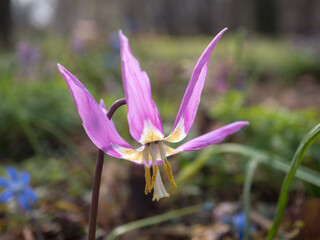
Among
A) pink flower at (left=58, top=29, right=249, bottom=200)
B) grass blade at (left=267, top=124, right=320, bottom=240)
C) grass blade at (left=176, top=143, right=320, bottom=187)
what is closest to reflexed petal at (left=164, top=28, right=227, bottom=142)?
pink flower at (left=58, top=29, right=249, bottom=200)

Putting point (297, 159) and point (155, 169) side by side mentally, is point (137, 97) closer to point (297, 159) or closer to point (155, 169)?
point (155, 169)

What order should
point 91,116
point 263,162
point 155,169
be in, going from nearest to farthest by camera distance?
point 91,116, point 155,169, point 263,162

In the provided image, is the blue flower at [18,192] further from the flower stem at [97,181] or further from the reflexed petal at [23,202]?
the flower stem at [97,181]

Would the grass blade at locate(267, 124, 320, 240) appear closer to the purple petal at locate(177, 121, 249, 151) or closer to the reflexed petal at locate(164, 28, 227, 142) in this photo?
the purple petal at locate(177, 121, 249, 151)

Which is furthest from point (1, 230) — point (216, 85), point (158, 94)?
point (158, 94)

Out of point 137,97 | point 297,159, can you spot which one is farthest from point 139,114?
point 297,159

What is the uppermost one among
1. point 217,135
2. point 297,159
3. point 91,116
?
point 91,116
